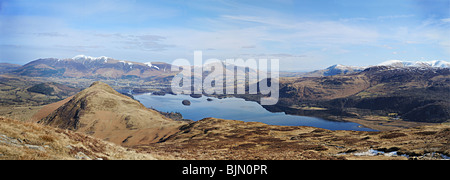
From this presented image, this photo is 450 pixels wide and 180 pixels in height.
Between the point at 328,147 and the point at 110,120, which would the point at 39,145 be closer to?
the point at 328,147

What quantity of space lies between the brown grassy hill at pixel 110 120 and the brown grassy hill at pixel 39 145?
217 ft

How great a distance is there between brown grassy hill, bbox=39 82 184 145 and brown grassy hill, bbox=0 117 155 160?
217 feet

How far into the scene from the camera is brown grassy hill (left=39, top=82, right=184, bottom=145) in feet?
295

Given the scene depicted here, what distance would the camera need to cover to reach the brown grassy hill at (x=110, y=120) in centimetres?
8981

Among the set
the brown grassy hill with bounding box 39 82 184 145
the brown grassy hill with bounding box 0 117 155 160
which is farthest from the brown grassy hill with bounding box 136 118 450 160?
the brown grassy hill with bounding box 39 82 184 145

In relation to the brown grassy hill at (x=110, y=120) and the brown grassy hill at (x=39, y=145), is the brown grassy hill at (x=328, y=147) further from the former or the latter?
the brown grassy hill at (x=110, y=120)

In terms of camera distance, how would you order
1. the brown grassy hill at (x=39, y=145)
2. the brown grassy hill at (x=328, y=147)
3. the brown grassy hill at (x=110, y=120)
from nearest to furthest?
the brown grassy hill at (x=39, y=145) < the brown grassy hill at (x=328, y=147) < the brown grassy hill at (x=110, y=120)

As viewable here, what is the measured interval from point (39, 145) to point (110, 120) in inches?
4185

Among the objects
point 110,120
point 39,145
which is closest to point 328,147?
point 39,145

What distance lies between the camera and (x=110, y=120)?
11106cm

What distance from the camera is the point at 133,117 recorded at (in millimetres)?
111188

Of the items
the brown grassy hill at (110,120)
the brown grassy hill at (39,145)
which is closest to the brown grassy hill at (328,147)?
the brown grassy hill at (39,145)
